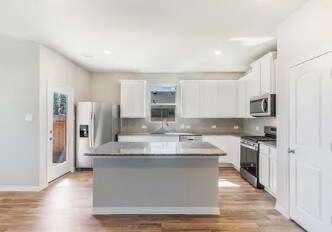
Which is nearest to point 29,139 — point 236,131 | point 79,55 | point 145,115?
point 79,55

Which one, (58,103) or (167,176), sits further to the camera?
(58,103)


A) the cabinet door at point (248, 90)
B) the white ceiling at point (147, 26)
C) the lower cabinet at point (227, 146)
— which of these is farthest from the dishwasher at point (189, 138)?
the white ceiling at point (147, 26)

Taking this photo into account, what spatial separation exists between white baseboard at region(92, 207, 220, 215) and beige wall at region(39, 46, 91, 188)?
5.82 feet

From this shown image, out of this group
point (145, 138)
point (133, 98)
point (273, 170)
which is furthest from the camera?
point (133, 98)

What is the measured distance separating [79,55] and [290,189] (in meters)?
4.54

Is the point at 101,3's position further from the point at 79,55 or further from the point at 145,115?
the point at 145,115

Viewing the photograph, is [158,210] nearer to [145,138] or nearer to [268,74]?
[268,74]

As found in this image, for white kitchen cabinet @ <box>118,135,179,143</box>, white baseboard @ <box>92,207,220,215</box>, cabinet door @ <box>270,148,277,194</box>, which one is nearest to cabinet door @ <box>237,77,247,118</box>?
white kitchen cabinet @ <box>118,135,179,143</box>

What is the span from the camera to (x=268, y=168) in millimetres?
4105

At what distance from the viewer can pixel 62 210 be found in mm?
3496

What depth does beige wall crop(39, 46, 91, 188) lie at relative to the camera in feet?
14.7

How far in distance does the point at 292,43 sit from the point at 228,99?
359 cm

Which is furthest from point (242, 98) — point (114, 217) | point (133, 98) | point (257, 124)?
point (114, 217)

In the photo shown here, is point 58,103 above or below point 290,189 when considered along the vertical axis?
above
